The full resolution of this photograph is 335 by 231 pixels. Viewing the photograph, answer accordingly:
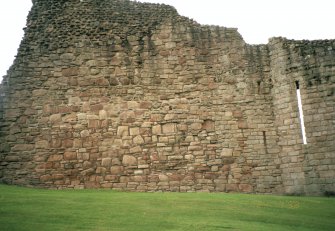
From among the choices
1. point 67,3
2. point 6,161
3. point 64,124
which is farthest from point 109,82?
point 6,161

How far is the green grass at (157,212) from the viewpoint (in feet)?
26.7

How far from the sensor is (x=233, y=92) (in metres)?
14.7

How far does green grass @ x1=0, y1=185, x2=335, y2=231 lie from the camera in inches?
320

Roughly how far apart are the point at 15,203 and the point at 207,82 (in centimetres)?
738

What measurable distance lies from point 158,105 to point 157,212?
5.55m

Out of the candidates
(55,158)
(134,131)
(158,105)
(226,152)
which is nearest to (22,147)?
(55,158)

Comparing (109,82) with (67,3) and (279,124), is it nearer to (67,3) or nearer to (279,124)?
(67,3)

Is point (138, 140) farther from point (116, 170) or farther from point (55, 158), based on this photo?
point (55, 158)

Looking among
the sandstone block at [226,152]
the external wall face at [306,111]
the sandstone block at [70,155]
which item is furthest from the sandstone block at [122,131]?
the external wall face at [306,111]

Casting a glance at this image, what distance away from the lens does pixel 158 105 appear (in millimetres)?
14328

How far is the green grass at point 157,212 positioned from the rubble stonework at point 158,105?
2169 mm

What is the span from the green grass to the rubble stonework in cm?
217

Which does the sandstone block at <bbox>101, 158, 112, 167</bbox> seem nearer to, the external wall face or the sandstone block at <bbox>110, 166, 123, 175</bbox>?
the sandstone block at <bbox>110, 166, 123, 175</bbox>

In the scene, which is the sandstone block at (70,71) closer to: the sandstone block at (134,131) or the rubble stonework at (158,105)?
the rubble stonework at (158,105)
